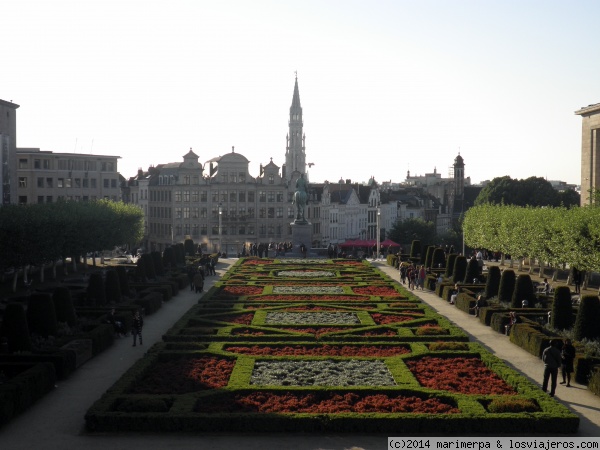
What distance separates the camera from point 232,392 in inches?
→ 1001

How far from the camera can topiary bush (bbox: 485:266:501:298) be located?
48.6 meters

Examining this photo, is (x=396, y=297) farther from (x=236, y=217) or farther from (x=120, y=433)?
(x=236, y=217)

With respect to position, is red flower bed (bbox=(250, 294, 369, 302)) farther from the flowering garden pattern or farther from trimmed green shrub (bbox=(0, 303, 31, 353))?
trimmed green shrub (bbox=(0, 303, 31, 353))

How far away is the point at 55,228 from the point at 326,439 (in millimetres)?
43375

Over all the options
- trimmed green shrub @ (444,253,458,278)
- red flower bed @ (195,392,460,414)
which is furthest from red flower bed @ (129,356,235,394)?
trimmed green shrub @ (444,253,458,278)

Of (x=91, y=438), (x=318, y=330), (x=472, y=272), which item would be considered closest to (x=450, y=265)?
(x=472, y=272)

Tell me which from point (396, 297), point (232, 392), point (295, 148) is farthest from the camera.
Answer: point (295, 148)

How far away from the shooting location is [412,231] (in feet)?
409

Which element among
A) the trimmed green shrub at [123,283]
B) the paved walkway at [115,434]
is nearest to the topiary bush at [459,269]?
the trimmed green shrub at [123,283]

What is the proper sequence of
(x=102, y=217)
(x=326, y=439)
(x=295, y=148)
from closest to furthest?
(x=326, y=439)
(x=102, y=217)
(x=295, y=148)

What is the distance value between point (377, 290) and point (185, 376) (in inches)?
1072

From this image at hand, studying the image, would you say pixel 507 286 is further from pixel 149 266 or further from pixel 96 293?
pixel 149 266

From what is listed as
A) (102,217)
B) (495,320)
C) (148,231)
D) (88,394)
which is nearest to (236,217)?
(148,231)

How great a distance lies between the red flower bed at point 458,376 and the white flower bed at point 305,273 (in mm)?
32703
